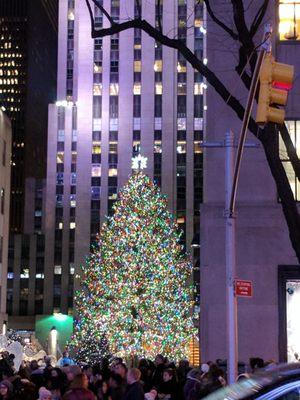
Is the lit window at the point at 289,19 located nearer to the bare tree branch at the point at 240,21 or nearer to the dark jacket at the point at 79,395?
the bare tree branch at the point at 240,21

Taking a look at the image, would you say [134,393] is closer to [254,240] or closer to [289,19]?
[254,240]

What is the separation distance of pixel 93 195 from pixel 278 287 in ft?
264

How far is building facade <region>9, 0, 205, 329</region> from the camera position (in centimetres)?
10006

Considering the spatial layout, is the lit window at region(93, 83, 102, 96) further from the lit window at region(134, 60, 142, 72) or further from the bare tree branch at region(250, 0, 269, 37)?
the bare tree branch at region(250, 0, 269, 37)

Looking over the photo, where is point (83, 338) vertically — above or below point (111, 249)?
below

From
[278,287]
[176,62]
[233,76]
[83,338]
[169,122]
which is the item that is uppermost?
[176,62]

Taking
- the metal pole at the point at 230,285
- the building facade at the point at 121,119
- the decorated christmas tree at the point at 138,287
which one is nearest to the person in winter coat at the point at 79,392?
the metal pole at the point at 230,285

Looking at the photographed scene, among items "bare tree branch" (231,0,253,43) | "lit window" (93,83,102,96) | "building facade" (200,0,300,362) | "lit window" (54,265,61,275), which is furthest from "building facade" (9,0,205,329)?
"bare tree branch" (231,0,253,43)

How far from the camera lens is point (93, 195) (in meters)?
102

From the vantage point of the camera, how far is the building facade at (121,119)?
100062 mm

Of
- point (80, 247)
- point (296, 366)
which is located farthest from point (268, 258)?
point (80, 247)

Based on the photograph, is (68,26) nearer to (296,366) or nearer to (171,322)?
(171,322)

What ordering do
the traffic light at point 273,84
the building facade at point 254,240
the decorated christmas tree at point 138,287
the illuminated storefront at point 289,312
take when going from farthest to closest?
the decorated christmas tree at point 138,287, the building facade at point 254,240, the illuminated storefront at point 289,312, the traffic light at point 273,84

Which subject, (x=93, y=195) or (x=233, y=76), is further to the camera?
(x=93, y=195)
